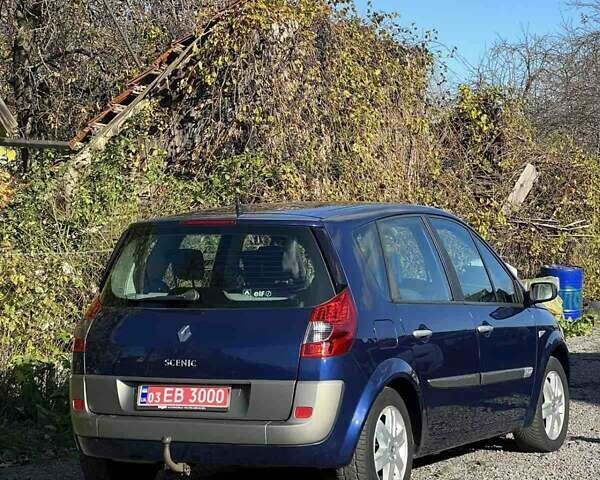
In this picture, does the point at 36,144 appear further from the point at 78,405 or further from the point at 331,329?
the point at 331,329

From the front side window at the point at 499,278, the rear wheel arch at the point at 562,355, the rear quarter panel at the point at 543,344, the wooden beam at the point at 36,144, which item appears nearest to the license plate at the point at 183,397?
the front side window at the point at 499,278

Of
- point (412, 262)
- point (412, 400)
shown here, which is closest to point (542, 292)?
point (412, 262)

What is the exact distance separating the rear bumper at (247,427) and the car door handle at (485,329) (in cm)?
176

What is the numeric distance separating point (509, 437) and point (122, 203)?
189 inches

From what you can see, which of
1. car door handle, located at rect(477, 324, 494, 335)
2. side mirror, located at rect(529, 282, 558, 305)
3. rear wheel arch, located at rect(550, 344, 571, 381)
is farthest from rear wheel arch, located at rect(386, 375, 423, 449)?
rear wheel arch, located at rect(550, 344, 571, 381)

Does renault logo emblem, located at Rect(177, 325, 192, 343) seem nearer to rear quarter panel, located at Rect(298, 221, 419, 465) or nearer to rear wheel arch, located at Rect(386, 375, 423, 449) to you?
rear quarter panel, located at Rect(298, 221, 419, 465)

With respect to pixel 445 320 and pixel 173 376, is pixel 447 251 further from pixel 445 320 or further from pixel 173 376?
pixel 173 376

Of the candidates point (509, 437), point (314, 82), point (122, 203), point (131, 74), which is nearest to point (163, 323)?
point (509, 437)

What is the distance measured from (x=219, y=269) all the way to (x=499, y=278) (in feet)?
8.29

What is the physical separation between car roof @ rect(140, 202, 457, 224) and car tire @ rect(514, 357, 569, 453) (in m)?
2.00

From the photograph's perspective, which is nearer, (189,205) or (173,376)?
(173,376)

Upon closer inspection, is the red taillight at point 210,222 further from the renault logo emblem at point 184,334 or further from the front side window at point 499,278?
the front side window at point 499,278

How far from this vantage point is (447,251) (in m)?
7.23

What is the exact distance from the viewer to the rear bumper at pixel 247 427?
561 centimetres
